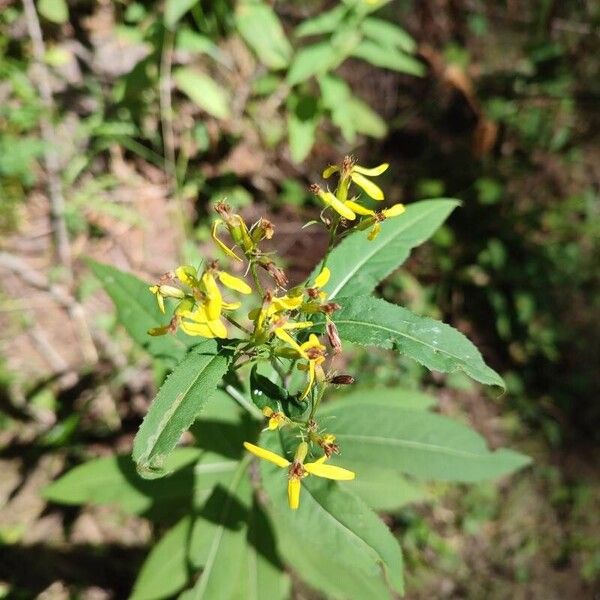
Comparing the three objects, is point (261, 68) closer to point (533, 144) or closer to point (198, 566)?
point (533, 144)

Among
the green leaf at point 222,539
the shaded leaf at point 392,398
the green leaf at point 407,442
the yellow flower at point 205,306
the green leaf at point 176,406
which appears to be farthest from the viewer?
the shaded leaf at point 392,398

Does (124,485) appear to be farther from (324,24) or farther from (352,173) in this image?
(324,24)

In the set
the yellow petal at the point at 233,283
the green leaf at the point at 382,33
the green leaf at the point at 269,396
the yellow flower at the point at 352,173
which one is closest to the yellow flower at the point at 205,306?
the yellow petal at the point at 233,283

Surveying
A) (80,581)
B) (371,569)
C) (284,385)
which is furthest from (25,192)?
(371,569)

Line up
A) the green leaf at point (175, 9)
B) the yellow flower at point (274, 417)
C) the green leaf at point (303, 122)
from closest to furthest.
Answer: the yellow flower at point (274, 417)
the green leaf at point (175, 9)
the green leaf at point (303, 122)

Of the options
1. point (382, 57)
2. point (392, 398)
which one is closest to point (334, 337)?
point (392, 398)

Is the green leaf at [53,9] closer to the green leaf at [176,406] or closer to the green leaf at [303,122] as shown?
the green leaf at [303,122]

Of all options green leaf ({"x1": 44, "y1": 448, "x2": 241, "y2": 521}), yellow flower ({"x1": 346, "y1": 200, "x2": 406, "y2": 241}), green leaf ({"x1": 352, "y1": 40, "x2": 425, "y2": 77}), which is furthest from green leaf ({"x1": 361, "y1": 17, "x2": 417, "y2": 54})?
green leaf ({"x1": 44, "y1": 448, "x2": 241, "y2": 521})

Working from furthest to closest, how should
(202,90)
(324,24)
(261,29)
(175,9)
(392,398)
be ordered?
(202,90) < (261,29) < (324,24) < (175,9) < (392,398)
